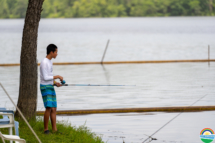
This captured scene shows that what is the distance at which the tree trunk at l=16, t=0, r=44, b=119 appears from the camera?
27.3ft

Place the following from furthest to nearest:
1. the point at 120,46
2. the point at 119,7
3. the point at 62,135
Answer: the point at 119,7 → the point at 120,46 → the point at 62,135

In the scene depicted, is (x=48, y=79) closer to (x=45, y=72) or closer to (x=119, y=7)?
(x=45, y=72)

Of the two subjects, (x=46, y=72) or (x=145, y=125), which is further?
(x=145, y=125)

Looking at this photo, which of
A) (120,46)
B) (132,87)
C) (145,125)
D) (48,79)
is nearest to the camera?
(48,79)

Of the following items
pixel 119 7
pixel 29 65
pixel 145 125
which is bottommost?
pixel 145 125

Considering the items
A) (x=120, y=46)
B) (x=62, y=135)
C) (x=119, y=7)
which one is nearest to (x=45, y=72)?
(x=62, y=135)

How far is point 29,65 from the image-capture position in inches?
329

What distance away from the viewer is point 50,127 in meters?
8.01

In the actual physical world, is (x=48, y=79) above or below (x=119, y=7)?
below

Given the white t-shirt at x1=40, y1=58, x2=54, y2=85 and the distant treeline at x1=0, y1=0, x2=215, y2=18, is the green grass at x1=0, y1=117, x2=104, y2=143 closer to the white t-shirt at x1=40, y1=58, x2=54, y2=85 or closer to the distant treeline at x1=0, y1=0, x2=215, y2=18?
the white t-shirt at x1=40, y1=58, x2=54, y2=85

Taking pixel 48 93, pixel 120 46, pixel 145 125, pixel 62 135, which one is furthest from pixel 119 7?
pixel 48 93

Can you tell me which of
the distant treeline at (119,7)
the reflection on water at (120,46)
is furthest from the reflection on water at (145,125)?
the distant treeline at (119,7)

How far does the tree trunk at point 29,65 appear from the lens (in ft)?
27.3

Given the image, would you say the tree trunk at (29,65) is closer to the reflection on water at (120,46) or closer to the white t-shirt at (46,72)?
the white t-shirt at (46,72)
